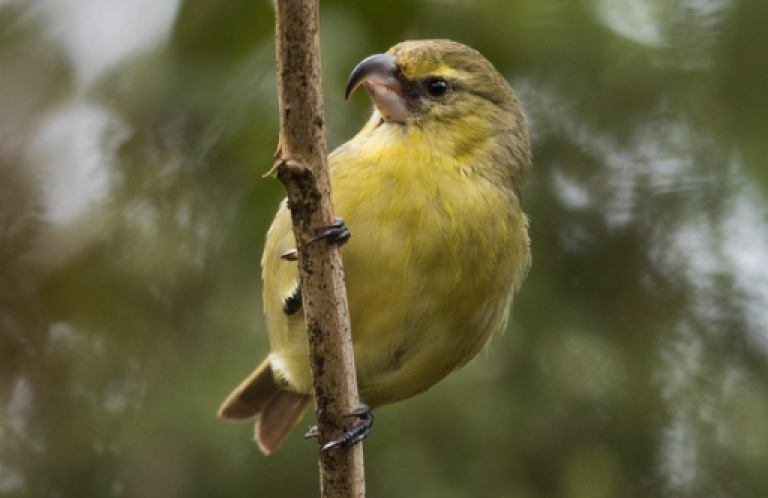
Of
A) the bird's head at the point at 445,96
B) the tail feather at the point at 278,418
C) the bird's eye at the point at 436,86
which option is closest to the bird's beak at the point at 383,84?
the bird's head at the point at 445,96

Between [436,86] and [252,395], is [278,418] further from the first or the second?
[436,86]

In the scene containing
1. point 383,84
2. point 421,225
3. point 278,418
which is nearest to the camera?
point 421,225

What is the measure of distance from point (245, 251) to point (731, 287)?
5.28 ft

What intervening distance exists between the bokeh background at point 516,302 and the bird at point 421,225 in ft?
0.69

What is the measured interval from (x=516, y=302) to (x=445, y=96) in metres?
0.78

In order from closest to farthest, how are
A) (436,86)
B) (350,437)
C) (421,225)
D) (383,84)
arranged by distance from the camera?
(350,437)
(421,225)
(383,84)
(436,86)

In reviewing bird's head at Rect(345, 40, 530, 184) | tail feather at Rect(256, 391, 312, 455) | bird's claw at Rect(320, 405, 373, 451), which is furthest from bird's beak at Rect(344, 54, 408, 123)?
tail feather at Rect(256, 391, 312, 455)

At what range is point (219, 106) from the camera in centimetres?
333

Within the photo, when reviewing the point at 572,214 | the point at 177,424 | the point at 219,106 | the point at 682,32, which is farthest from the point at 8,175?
the point at 682,32

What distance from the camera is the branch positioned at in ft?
6.81

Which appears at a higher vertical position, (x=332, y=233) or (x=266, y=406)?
(x=332, y=233)

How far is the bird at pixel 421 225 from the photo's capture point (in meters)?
2.88

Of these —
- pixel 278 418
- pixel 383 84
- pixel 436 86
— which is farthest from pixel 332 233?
pixel 278 418

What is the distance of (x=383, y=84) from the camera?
119 inches
